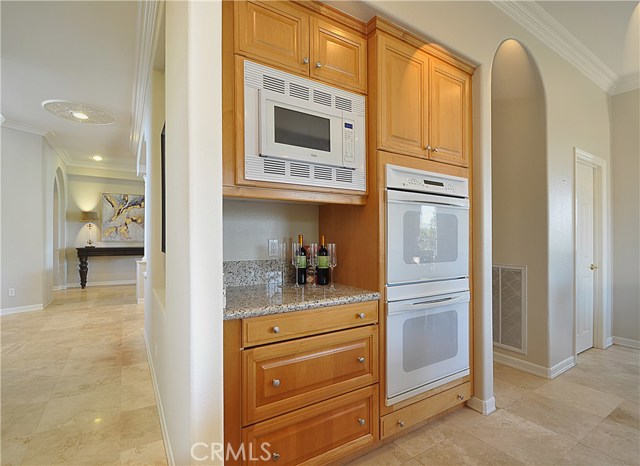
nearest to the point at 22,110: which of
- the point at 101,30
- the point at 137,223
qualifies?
the point at 101,30

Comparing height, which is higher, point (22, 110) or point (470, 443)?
point (22, 110)

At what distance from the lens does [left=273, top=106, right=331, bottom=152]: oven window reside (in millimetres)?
1636

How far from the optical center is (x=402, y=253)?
195 centimetres

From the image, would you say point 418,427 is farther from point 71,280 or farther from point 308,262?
point 71,280

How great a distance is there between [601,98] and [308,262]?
4.08 metres

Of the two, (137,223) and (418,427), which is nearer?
(418,427)

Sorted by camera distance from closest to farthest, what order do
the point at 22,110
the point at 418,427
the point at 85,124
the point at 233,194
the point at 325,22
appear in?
1. the point at 233,194
2. the point at 325,22
3. the point at 418,427
4. the point at 22,110
5. the point at 85,124

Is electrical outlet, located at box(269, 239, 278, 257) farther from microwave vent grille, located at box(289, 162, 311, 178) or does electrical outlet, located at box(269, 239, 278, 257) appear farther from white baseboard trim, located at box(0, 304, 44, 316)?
white baseboard trim, located at box(0, 304, 44, 316)

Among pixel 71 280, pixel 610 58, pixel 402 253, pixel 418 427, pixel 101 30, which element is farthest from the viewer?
pixel 71 280

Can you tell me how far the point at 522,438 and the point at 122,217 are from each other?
8382 mm

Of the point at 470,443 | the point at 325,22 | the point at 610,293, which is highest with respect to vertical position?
the point at 325,22

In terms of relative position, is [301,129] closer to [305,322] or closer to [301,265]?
[301,265]

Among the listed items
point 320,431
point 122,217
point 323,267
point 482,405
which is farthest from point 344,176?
point 122,217

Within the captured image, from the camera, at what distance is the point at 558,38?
2914mm
